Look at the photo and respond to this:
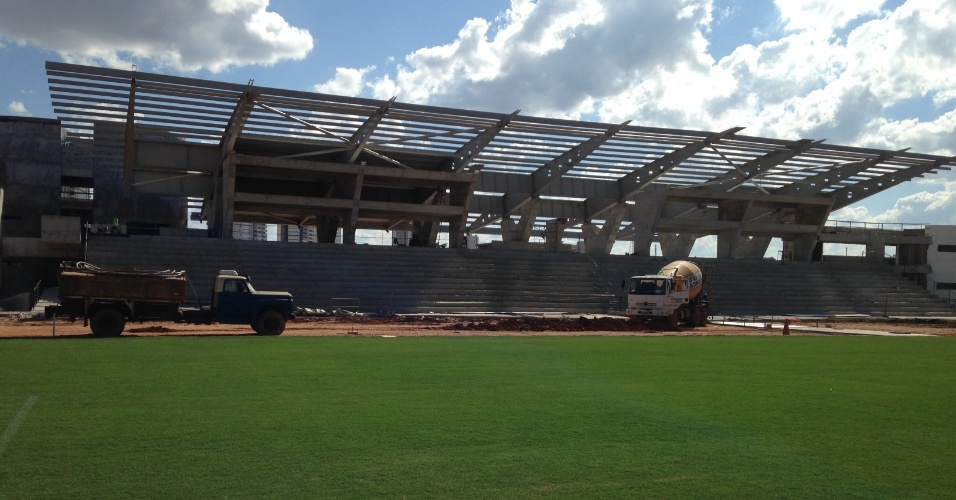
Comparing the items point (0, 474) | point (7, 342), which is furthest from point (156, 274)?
point (0, 474)

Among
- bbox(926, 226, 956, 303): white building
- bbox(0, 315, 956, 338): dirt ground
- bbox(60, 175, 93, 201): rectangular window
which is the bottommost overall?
bbox(0, 315, 956, 338): dirt ground

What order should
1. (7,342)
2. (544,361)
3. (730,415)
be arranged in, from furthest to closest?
Answer: (7,342)
(544,361)
(730,415)

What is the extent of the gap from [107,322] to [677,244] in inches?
2587

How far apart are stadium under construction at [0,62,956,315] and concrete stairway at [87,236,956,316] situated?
17 cm

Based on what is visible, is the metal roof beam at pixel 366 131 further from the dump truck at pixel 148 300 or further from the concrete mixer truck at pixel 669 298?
the dump truck at pixel 148 300

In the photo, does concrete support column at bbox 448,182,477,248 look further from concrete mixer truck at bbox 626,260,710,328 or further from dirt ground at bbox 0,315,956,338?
concrete mixer truck at bbox 626,260,710,328

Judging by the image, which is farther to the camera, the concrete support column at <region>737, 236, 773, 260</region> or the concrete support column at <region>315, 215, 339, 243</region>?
the concrete support column at <region>737, 236, 773, 260</region>

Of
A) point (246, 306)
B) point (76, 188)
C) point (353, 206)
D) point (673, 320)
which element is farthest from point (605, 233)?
point (246, 306)

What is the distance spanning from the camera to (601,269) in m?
51.7

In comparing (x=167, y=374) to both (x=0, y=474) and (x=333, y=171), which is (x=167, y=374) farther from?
(x=333, y=171)

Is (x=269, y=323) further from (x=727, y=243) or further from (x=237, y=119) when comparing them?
(x=727, y=243)

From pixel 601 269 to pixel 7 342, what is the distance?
37195mm

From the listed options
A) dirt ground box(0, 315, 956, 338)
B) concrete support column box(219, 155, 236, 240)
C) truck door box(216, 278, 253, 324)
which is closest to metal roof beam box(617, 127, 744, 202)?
dirt ground box(0, 315, 956, 338)

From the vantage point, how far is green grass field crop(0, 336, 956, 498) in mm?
6586
